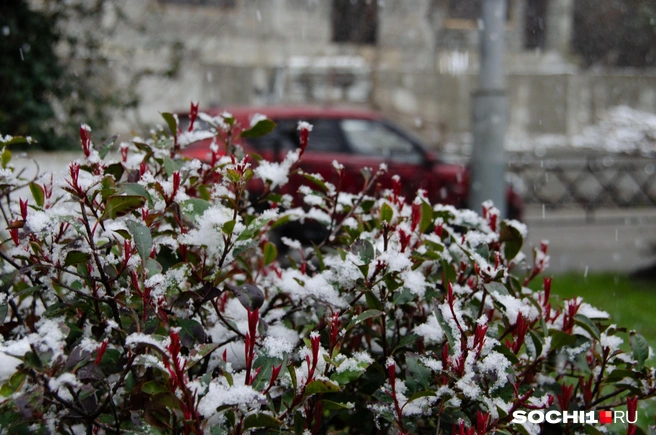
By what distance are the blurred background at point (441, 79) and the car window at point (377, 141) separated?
182 centimetres

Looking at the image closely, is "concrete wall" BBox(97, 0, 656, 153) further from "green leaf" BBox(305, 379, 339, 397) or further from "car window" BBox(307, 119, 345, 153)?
"green leaf" BBox(305, 379, 339, 397)

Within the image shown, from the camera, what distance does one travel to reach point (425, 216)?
5.35 ft

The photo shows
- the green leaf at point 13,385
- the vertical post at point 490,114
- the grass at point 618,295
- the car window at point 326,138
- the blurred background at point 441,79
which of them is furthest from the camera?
the blurred background at point 441,79

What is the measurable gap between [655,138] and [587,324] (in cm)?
841

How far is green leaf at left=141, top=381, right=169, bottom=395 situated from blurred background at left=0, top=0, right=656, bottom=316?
20.6ft

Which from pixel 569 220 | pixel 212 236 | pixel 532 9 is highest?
pixel 532 9

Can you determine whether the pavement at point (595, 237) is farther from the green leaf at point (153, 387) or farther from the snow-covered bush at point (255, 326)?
the green leaf at point (153, 387)

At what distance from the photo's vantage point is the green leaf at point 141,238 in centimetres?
128

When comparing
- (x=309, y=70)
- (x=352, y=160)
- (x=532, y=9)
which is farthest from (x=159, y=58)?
(x=532, y=9)

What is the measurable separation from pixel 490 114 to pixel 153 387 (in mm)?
4896

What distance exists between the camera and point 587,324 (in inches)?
58.1

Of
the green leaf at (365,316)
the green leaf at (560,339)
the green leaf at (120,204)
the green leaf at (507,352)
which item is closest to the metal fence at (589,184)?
the green leaf at (560,339)

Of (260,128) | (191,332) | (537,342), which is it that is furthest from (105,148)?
(537,342)

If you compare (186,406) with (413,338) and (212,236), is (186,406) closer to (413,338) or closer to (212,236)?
(212,236)
